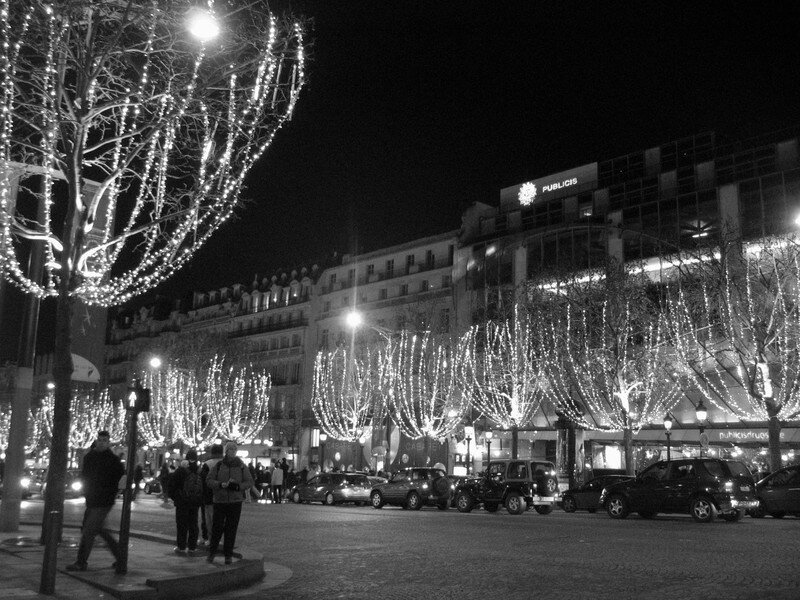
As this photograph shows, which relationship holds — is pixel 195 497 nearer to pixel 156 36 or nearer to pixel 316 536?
pixel 316 536

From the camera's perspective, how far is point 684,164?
50.7 meters

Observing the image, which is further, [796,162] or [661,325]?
[796,162]

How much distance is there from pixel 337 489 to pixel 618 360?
13.5 meters

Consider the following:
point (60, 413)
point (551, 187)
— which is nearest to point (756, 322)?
point (60, 413)

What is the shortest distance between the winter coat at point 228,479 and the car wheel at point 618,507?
15283 millimetres

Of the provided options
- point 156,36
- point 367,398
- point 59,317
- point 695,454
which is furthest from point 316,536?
point 367,398

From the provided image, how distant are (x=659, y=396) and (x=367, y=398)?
20.2 meters

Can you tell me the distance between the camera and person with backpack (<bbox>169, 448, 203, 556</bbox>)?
12938mm

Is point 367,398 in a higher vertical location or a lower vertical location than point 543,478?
higher

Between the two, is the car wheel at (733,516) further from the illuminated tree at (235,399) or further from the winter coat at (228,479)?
the illuminated tree at (235,399)

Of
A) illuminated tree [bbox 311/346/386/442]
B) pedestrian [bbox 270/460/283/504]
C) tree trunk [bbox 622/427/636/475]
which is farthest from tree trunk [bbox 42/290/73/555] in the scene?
illuminated tree [bbox 311/346/386/442]

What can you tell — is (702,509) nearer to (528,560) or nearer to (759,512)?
(759,512)

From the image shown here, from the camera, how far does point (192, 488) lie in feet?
43.2

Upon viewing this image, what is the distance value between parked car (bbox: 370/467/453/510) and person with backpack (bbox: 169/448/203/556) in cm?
1762
